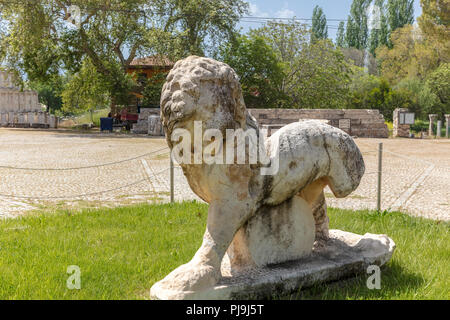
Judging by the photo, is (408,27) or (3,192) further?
(408,27)

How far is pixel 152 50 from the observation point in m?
21.0

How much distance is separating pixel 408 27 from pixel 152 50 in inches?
1080

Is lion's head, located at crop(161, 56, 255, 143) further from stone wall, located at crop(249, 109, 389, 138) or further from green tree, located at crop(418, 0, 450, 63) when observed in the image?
green tree, located at crop(418, 0, 450, 63)

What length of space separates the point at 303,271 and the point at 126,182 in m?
6.07

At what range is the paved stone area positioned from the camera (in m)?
6.59

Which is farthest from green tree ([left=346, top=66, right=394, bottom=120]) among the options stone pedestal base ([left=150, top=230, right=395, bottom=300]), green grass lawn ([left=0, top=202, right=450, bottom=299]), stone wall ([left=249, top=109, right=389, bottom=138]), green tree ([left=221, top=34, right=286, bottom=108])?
stone pedestal base ([left=150, top=230, right=395, bottom=300])

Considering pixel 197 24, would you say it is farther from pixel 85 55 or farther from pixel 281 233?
pixel 281 233

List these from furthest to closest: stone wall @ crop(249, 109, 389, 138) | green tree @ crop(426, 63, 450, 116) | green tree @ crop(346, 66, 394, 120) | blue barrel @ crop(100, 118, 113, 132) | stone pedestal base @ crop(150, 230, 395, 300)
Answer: green tree @ crop(426, 63, 450, 116) < green tree @ crop(346, 66, 394, 120) < blue barrel @ crop(100, 118, 113, 132) < stone wall @ crop(249, 109, 389, 138) < stone pedestal base @ crop(150, 230, 395, 300)

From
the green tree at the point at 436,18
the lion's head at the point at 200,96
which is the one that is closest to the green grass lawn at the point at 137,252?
the lion's head at the point at 200,96

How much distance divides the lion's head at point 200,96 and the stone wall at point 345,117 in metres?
16.3

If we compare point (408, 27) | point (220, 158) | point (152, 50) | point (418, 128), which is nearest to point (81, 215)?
point (220, 158)

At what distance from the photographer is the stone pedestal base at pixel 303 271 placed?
249cm

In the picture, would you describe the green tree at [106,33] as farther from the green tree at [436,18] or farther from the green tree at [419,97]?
the green tree at [419,97]

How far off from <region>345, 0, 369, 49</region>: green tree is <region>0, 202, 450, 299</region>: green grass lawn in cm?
4076
